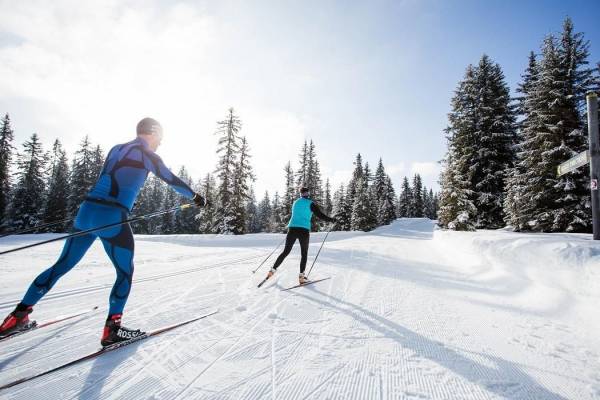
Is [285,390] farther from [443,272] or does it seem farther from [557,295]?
[443,272]

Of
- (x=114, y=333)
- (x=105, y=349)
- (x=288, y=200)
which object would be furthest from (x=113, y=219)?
(x=288, y=200)

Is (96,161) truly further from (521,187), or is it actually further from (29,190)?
(521,187)

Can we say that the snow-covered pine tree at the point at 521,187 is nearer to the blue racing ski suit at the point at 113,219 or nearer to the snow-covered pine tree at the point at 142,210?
the blue racing ski suit at the point at 113,219

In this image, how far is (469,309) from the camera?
445 centimetres

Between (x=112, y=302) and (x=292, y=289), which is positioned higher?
(x=112, y=302)

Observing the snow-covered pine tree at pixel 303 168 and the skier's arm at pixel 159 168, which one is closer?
the skier's arm at pixel 159 168

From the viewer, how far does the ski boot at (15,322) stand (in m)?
2.84

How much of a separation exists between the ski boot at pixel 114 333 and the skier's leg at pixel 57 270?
686 mm

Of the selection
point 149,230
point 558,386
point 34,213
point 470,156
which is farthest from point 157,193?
point 558,386

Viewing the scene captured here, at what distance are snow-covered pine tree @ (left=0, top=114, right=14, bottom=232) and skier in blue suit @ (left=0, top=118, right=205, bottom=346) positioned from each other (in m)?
41.2

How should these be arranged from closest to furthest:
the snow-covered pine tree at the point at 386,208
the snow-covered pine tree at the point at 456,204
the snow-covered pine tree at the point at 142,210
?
the snow-covered pine tree at the point at 456,204 → the snow-covered pine tree at the point at 142,210 → the snow-covered pine tree at the point at 386,208

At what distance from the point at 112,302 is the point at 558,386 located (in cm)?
426

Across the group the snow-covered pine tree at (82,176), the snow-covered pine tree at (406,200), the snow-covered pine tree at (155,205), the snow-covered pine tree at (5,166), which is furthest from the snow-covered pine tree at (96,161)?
the snow-covered pine tree at (406,200)

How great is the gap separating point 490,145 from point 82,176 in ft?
153
